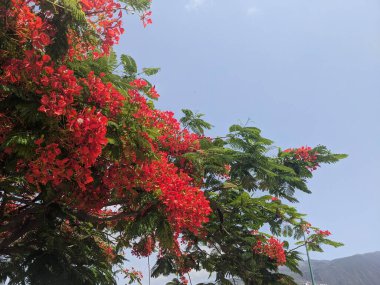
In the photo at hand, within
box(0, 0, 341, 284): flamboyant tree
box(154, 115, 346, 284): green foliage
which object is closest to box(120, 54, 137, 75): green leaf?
box(0, 0, 341, 284): flamboyant tree

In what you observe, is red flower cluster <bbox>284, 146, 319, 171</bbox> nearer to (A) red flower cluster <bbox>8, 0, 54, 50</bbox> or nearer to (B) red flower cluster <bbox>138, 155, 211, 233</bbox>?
(B) red flower cluster <bbox>138, 155, 211, 233</bbox>

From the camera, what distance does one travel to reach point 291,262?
30.6 feet

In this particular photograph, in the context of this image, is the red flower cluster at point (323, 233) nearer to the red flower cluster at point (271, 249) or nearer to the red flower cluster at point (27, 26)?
the red flower cluster at point (271, 249)

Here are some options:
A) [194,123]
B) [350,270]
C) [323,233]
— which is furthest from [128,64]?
[350,270]

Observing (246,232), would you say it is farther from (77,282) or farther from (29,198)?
(29,198)

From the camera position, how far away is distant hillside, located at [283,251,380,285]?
299 feet

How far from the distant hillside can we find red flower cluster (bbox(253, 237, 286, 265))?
84.3m

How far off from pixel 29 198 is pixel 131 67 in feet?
9.44

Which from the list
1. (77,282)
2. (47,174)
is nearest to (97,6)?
(47,174)

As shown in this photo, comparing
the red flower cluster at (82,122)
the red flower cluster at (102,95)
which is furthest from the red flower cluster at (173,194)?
the red flower cluster at (102,95)

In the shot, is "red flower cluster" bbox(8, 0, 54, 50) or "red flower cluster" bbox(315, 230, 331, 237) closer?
"red flower cluster" bbox(8, 0, 54, 50)

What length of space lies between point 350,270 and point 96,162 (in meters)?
106

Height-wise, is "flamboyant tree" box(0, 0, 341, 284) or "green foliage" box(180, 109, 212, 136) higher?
"green foliage" box(180, 109, 212, 136)

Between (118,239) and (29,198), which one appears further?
(118,239)
